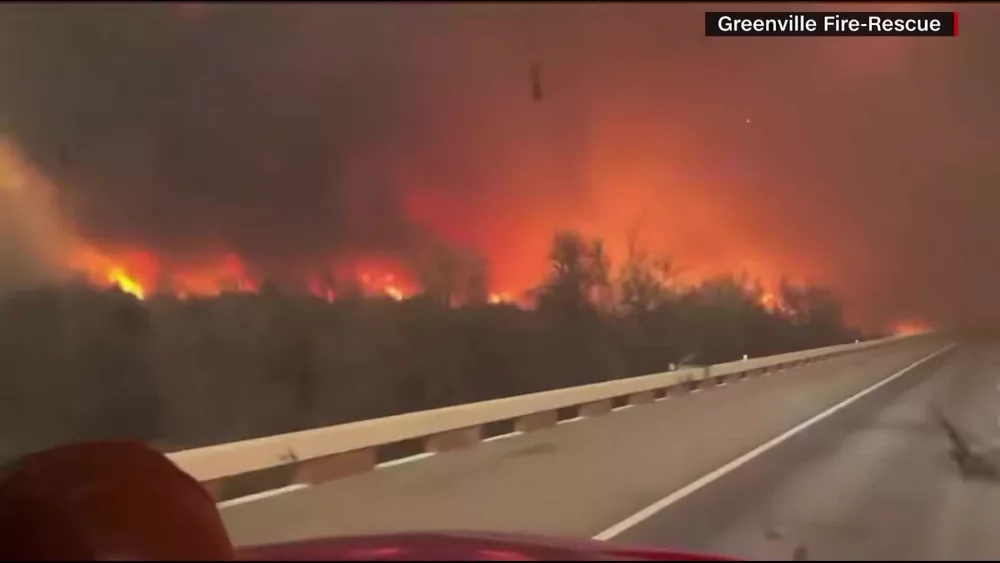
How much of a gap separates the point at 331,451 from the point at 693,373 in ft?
52.5

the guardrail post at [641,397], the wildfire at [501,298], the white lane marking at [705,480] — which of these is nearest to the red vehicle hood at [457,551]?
the white lane marking at [705,480]

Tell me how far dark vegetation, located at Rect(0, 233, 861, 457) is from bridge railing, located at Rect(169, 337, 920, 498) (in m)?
2.32

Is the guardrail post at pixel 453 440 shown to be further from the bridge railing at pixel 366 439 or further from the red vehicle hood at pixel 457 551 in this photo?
the red vehicle hood at pixel 457 551

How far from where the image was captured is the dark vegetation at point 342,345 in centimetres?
1127

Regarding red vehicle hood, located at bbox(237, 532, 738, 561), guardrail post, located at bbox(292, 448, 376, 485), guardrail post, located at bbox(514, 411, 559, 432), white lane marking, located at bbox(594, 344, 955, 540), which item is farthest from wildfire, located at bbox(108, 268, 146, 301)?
guardrail post, located at bbox(514, 411, 559, 432)

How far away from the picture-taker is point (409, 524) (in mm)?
8422

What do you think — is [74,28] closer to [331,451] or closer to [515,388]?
[331,451]

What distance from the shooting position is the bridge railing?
329 inches

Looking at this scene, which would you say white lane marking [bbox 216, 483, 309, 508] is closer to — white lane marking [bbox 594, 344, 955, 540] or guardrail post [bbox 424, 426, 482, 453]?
white lane marking [bbox 594, 344, 955, 540]

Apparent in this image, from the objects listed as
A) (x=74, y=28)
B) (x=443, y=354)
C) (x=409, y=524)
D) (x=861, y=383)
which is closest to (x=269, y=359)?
(x=443, y=354)

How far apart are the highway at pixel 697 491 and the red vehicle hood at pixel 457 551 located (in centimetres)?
86

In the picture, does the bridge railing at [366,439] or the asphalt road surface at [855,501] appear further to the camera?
the bridge railing at [366,439]

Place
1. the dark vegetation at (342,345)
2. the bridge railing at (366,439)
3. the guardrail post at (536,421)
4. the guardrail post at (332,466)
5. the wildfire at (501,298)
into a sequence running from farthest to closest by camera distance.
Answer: the wildfire at (501,298) < the guardrail post at (536,421) < the dark vegetation at (342,345) < the guardrail post at (332,466) < the bridge railing at (366,439)

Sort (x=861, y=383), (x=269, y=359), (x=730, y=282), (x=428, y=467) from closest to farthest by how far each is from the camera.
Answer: (x=428, y=467), (x=269, y=359), (x=730, y=282), (x=861, y=383)
